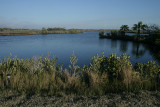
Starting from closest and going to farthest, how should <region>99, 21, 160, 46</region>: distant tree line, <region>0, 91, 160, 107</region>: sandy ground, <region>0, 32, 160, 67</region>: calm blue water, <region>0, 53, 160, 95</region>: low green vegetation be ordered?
<region>0, 91, 160, 107</region>: sandy ground, <region>0, 53, 160, 95</region>: low green vegetation, <region>0, 32, 160, 67</region>: calm blue water, <region>99, 21, 160, 46</region>: distant tree line

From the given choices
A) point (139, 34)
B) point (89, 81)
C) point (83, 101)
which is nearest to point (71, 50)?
point (89, 81)

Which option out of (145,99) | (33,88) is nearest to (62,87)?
(33,88)

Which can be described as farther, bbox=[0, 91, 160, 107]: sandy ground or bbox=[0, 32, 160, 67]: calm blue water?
bbox=[0, 32, 160, 67]: calm blue water

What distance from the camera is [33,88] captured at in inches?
182

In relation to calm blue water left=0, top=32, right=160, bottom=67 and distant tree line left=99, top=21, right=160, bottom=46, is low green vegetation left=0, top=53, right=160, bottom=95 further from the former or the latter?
distant tree line left=99, top=21, right=160, bottom=46

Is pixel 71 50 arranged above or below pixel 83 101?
below

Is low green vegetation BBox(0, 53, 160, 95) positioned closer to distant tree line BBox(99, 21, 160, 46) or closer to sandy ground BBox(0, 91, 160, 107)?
sandy ground BBox(0, 91, 160, 107)

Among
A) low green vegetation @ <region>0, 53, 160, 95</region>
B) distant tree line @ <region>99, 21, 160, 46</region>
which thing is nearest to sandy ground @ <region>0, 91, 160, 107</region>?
low green vegetation @ <region>0, 53, 160, 95</region>

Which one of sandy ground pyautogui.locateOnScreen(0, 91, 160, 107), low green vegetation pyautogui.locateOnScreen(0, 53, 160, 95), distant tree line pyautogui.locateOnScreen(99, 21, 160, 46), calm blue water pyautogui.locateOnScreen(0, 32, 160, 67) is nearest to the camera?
sandy ground pyautogui.locateOnScreen(0, 91, 160, 107)

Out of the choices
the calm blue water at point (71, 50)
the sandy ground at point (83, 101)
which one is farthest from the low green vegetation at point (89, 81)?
the calm blue water at point (71, 50)

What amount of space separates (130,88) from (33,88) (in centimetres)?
347

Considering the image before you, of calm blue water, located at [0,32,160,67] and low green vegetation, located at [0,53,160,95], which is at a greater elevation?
low green vegetation, located at [0,53,160,95]

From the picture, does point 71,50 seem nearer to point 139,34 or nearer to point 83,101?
point 83,101

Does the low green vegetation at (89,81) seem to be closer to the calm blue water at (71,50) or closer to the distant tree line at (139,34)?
the calm blue water at (71,50)
